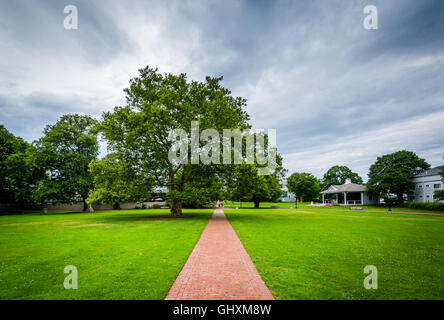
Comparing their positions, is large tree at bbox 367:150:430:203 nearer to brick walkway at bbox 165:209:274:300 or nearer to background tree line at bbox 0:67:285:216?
background tree line at bbox 0:67:285:216

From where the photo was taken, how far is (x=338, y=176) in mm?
74312

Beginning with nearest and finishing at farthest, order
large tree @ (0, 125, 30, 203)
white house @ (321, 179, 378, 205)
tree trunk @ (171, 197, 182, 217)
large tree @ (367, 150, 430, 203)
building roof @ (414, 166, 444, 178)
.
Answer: tree trunk @ (171, 197, 182, 217) → large tree @ (0, 125, 30, 203) → building roof @ (414, 166, 444, 178) → large tree @ (367, 150, 430, 203) → white house @ (321, 179, 378, 205)

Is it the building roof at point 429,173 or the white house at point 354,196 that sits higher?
the building roof at point 429,173

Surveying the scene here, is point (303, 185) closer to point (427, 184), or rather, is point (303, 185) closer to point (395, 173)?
point (395, 173)

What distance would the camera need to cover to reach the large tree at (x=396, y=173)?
41.9 metres

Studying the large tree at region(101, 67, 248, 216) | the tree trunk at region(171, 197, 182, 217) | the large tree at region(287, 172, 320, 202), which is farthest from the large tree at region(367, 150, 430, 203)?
the tree trunk at region(171, 197, 182, 217)

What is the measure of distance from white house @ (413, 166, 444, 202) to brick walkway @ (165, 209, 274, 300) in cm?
4936

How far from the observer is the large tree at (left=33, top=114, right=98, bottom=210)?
104 feet

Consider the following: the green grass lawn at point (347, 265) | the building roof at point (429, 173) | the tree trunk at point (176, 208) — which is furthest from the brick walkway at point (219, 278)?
the building roof at point (429, 173)

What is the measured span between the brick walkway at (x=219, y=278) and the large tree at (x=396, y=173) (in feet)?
158

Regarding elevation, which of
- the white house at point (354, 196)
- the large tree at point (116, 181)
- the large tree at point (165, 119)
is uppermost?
the large tree at point (165, 119)

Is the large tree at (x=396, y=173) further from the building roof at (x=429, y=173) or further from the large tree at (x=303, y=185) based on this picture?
the large tree at (x=303, y=185)
